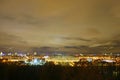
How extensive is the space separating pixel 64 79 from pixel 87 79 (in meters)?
2.77

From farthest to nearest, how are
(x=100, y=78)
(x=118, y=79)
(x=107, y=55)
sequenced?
1. (x=107, y=55)
2. (x=100, y=78)
3. (x=118, y=79)

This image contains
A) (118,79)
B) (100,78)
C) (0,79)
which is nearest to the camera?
(0,79)

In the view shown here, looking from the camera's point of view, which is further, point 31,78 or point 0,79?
point 31,78

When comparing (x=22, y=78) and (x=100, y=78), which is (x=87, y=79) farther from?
(x=22, y=78)

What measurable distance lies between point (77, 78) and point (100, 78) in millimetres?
3084

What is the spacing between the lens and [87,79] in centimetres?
3206

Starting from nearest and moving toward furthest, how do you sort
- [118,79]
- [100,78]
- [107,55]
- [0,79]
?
[0,79] < [118,79] < [100,78] < [107,55]

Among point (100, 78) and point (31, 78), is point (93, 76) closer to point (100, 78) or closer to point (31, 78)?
point (100, 78)

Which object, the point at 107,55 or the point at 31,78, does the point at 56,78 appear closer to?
the point at 31,78

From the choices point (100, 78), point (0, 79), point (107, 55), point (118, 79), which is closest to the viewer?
point (0, 79)

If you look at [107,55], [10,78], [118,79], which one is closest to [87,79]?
[118,79]

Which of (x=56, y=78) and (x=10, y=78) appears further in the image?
(x=56, y=78)

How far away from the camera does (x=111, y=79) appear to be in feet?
107

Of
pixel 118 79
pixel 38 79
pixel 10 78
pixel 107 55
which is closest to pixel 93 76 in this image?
pixel 118 79
